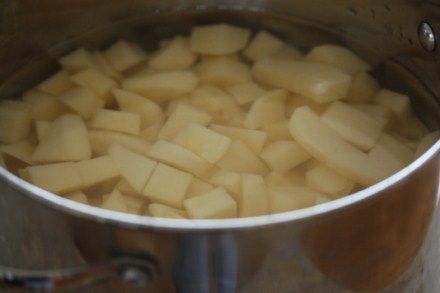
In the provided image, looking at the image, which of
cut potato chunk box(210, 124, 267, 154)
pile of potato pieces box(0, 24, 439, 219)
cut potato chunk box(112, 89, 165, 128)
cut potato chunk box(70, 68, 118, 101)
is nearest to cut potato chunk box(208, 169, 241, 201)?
pile of potato pieces box(0, 24, 439, 219)

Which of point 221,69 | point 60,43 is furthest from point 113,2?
point 221,69

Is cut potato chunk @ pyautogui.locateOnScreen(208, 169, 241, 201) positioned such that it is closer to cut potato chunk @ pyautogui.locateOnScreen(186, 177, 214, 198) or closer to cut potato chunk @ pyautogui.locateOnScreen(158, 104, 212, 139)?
cut potato chunk @ pyautogui.locateOnScreen(186, 177, 214, 198)

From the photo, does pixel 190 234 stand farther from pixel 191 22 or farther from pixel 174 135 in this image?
pixel 191 22

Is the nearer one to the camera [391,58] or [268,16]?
[391,58]

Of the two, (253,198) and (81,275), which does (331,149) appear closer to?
(253,198)

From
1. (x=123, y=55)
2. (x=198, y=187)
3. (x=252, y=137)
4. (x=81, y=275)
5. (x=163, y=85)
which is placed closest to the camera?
(x=81, y=275)

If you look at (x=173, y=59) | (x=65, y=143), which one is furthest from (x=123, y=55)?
(x=65, y=143)

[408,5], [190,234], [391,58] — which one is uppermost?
[190,234]
